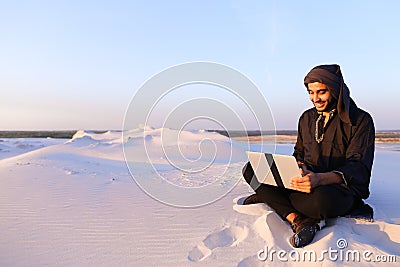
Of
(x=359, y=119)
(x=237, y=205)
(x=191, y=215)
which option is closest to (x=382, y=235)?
(x=359, y=119)

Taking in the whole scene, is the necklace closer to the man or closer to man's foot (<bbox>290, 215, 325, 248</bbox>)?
the man

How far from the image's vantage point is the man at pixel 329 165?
254 centimetres

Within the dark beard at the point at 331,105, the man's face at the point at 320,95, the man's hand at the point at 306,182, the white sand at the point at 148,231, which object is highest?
the man's face at the point at 320,95

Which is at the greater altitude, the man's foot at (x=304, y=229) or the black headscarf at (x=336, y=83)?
the black headscarf at (x=336, y=83)

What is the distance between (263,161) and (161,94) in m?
1.72

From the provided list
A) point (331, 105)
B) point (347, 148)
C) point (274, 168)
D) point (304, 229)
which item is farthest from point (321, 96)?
point (304, 229)

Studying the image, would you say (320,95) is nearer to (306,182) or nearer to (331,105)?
(331,105)

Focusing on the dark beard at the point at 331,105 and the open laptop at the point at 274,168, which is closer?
the open laptop at the point at 274,168

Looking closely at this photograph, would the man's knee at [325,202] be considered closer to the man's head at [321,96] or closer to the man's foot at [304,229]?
the man's foot at [304,229]

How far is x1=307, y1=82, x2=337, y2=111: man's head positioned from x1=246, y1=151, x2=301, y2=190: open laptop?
0.62m

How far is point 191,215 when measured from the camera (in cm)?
322

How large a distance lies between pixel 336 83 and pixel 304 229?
1.17m

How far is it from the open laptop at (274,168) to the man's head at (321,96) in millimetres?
621

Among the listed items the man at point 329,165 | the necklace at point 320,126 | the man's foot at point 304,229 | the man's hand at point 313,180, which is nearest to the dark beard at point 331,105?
the man at point 329,165
